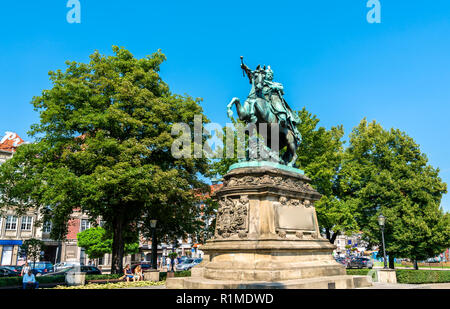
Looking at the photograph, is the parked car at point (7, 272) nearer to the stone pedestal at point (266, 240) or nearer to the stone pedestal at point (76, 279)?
the stone pedestal at point (76, 279)

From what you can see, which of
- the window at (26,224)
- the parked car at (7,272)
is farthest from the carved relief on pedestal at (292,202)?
the window at (26,224)

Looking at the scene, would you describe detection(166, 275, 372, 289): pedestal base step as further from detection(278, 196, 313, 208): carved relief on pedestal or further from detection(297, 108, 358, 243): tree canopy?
detection(297, 108, 358, 243): tree canopy

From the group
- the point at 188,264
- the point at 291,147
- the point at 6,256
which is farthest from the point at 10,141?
the point at 291,147

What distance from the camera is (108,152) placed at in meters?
21.1

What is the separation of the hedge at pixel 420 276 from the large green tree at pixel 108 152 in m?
14.5

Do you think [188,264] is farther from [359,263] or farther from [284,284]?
[284,284]

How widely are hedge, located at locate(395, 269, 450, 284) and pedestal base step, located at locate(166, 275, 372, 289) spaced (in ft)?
39.8

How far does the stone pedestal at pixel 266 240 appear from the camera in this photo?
32.7 ft

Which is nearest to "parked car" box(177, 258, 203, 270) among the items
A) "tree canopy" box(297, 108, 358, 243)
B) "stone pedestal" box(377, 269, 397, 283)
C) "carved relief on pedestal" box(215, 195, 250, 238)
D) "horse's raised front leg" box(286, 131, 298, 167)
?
"tree canopy" box(297, 108, 358, 243)

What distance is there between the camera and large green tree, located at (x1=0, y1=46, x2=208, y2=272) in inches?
782

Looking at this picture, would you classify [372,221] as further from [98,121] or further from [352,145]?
[98,121]

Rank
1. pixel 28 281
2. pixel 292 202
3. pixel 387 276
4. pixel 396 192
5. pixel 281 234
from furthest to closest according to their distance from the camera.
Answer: pixel 396 192, pixel 387 276, pixel 28 281, pixel 292 202, pixel 281 234

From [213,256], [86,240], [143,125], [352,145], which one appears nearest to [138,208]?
[143,125]

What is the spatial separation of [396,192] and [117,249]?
23.0 metres
